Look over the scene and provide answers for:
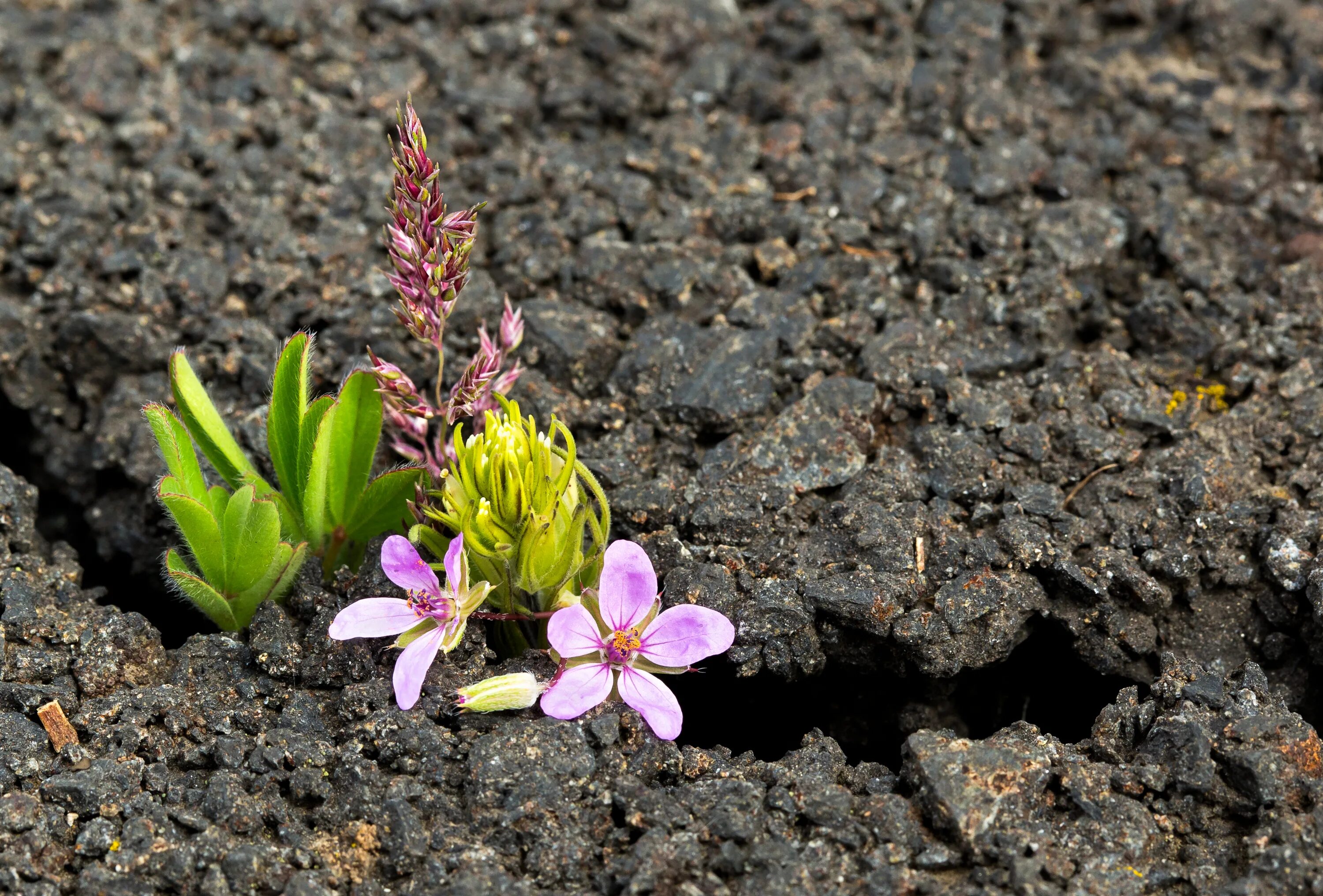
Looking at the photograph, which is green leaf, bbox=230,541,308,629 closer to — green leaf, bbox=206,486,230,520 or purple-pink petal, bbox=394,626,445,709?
green leaf, bbox=206,486,230,520

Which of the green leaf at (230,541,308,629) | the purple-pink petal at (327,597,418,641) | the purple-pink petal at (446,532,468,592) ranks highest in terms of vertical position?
the purple-pink petal at (446,532,468,592)

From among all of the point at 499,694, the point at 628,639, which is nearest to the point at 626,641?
the point at 628,639

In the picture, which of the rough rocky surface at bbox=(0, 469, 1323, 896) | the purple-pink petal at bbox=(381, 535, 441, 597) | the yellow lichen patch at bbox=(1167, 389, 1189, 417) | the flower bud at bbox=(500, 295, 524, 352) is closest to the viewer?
the rough rocky surface at bbox=(0, 469, 1323, 896)

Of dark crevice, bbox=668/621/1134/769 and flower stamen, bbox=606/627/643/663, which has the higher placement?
flower stamen, bbox=606/627/643/663

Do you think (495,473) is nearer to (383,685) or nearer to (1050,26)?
(383,685)

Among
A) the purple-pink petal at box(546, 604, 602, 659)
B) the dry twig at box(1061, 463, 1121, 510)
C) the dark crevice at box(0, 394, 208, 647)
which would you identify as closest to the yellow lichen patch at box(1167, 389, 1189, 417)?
the dry twig at box(1061, 463, 1121, 510)
